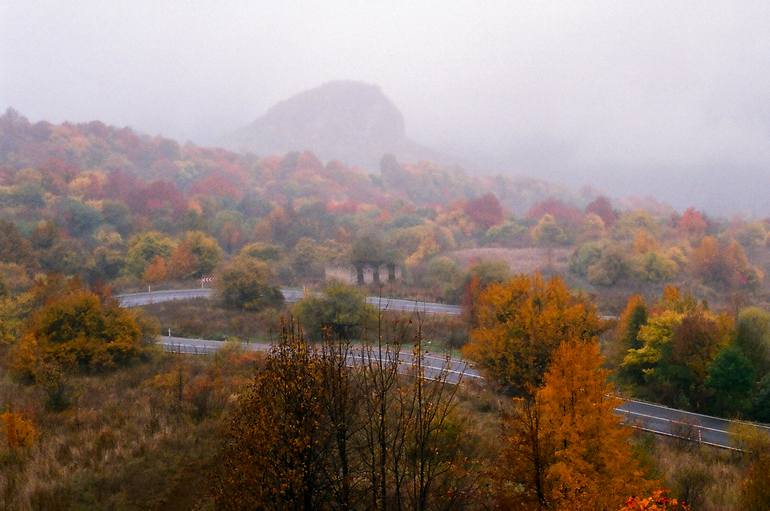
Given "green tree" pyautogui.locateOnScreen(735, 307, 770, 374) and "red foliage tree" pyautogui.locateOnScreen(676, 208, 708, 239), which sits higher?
"red foliage tree" pyautogui.locateOnScreen(676, 208, 708, 239)

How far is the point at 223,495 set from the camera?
10.3 metres

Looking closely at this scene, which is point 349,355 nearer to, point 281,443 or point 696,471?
point 696,471

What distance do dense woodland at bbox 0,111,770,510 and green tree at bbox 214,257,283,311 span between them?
0.62 ft

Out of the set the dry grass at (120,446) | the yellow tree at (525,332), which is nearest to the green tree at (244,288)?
the dry grass at (120,446)

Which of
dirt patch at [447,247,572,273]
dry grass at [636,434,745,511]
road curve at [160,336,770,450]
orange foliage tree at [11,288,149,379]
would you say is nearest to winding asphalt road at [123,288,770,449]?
road curve at [160,336,770,450]

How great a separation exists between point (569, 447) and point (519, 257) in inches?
3037

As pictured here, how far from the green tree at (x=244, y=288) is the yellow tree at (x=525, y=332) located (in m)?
24.2

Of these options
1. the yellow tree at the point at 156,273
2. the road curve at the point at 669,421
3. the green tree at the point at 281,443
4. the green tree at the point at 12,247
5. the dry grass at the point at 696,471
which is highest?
the green tree at the point at 12,247

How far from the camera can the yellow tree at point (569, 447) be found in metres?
13.9

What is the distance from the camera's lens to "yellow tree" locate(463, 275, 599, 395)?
A: 29.2 m

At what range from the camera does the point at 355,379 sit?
1409 centimetres

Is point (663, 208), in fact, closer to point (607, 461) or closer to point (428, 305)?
point (428, 305)

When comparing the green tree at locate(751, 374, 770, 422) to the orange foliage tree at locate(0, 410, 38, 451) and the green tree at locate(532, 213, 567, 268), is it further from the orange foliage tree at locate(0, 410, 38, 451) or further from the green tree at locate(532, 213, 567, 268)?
the green tree at locate(532, 213, 567, 268)

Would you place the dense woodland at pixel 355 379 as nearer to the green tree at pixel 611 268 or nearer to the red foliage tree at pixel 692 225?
the green tree at pixel 611 268
